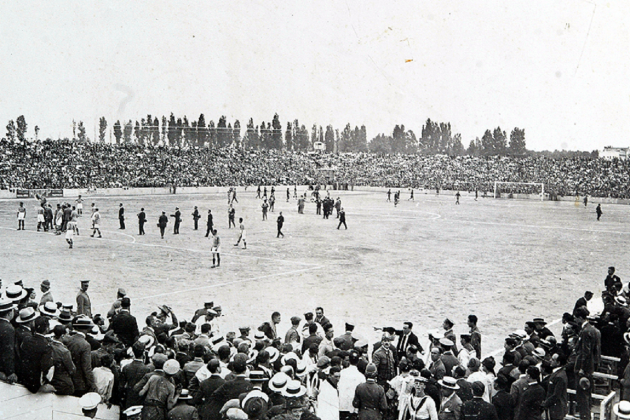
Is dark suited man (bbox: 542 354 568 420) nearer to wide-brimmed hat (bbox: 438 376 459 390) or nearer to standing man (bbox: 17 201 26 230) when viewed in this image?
wide-brimmed hat (bbox: 438 376 459 390)

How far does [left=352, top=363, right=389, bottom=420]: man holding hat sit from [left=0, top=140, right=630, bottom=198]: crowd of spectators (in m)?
58.2

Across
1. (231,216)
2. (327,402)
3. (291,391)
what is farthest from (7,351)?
(231,216)

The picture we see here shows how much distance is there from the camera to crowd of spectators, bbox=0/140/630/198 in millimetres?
62312


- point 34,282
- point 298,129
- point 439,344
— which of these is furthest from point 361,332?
point 298,129

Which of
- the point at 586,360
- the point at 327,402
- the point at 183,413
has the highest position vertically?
the point at 183,413

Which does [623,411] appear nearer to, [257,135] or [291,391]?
[291,391]

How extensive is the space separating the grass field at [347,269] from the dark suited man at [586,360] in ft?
10.6

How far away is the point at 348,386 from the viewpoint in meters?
7.05

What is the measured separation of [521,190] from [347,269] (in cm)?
5922

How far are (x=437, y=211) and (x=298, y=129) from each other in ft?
484

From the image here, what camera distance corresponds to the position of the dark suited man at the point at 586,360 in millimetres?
7844

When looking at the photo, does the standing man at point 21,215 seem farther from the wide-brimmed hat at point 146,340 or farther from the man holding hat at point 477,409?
the man holding hat at point 477,409

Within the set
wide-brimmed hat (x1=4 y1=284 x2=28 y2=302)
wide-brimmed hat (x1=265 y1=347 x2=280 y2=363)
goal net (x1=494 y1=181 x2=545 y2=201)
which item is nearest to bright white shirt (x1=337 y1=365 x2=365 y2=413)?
wide-brimmed hat (x1=265 y1=347 x2=280 y2=363)

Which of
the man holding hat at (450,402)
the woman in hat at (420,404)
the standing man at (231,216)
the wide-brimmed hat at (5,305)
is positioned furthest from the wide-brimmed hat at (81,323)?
the standing man at (231,216)
